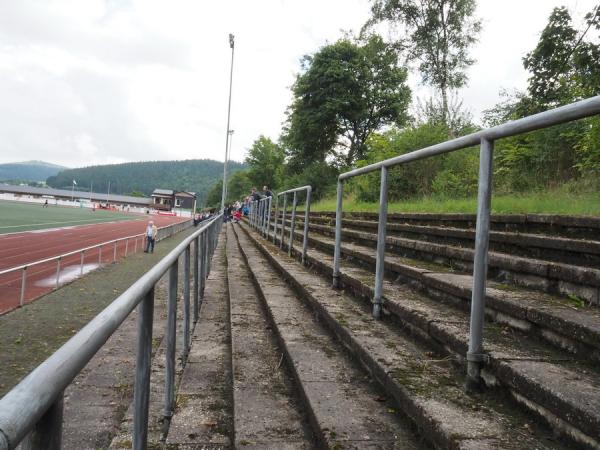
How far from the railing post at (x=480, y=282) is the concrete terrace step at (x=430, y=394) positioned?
111mm

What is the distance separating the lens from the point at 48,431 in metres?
0.70

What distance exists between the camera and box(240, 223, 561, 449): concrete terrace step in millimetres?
1604

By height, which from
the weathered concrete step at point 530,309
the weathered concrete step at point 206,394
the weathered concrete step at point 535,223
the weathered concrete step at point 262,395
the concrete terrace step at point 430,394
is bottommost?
the weathered concrete step at point 206,394

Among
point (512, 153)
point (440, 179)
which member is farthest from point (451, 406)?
point (440, 179)

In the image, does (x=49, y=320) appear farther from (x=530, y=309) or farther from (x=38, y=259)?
(x=38, y=259)

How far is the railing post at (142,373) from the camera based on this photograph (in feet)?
5.15

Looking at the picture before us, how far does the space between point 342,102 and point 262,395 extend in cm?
2772

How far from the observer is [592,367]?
180 cm

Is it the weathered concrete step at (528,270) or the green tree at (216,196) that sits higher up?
the green tree at (216,196)

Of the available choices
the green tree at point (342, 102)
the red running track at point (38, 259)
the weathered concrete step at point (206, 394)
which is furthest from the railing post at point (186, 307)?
the green tree at point (342, 102)

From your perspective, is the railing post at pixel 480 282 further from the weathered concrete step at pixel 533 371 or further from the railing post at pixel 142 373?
the railing post at pixel 142 373

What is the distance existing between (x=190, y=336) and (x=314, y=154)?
28.1m

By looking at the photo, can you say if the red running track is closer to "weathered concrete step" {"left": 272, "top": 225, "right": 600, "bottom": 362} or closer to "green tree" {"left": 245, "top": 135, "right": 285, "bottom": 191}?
"weathered concrete step" {"left": 272, "top": 225, "right": 600, "bottom": 362}

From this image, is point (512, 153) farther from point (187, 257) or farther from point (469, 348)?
point (187, 257)
